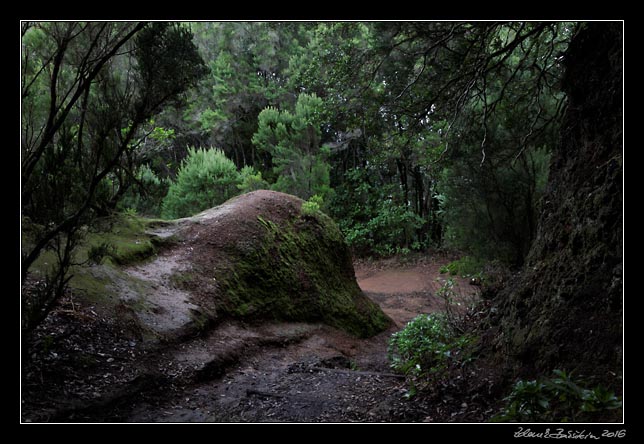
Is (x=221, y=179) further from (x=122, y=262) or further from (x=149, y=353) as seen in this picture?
(x=149, y=353)

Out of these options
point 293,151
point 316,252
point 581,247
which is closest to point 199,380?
point 581,247

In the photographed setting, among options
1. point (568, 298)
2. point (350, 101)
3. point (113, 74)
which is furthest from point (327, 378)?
point (113, 74)

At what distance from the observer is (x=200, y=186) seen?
14641 mm

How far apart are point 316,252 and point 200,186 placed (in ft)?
23.4

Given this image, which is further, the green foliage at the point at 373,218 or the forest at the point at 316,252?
the green foliage at the point at 373,218

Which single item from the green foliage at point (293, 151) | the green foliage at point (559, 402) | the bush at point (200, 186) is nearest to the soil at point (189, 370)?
the green foliage at point (559, 402)

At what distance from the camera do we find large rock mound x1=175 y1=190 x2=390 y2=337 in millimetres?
7031

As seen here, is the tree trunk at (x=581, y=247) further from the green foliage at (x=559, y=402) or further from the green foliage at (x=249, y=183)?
the green foliage at (x=249, y=183)

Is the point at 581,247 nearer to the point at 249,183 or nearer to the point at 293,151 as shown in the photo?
the point at 249,183

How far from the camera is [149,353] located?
185 inches

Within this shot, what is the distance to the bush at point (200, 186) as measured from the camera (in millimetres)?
14453

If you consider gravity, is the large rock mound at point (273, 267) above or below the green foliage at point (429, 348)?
above

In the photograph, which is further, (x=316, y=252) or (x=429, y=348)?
(x=316, y=252)

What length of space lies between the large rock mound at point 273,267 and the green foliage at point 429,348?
217 cm
